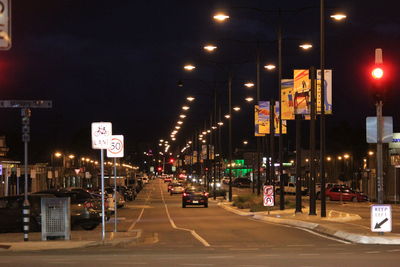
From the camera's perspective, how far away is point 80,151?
122 metres

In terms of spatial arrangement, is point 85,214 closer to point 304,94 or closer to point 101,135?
point 101,135

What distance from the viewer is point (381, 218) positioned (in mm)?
20688

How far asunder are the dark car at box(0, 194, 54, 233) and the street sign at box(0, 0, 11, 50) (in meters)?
16.7

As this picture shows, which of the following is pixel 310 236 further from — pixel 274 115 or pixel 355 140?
pixel 355 140

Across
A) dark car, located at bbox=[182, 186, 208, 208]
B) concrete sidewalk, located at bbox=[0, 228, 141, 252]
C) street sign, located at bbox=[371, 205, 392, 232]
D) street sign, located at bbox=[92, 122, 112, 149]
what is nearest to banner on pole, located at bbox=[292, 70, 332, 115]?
street sign, located at bbox=[371, 205, 392, 232]

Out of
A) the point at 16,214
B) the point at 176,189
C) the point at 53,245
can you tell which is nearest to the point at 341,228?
the point at 53,245

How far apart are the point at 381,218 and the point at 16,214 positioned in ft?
47.0

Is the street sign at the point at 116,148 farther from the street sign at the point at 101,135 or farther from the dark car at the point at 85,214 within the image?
the dark car at the point at 85,214

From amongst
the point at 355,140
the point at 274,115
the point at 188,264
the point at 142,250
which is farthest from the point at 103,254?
the point at 355,140

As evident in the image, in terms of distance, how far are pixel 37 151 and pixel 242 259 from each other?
105386mm

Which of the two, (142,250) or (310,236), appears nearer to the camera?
(142,250)

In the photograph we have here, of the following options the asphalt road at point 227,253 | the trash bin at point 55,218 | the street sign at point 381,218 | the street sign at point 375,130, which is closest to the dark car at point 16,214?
the asphalt road at point 227,253

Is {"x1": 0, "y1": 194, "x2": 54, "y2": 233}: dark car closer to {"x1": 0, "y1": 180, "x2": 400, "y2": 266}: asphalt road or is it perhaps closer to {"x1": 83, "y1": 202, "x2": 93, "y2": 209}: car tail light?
{"x1": 83, "y1": 202, "x2": 93, "y2": 209}: car tail light

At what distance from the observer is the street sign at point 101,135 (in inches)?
854
